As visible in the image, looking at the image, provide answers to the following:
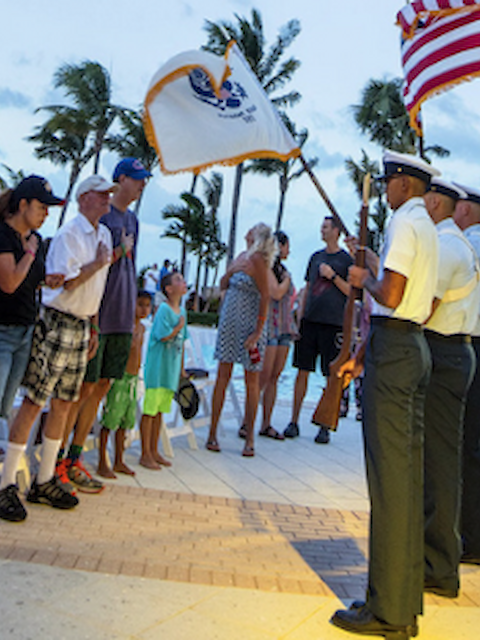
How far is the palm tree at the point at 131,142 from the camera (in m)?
39.2

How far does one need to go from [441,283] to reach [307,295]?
13.2ft

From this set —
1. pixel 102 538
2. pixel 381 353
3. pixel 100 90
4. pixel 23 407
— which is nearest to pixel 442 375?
pixel 381 353

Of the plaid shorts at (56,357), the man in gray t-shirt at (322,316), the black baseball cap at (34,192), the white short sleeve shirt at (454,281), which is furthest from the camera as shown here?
the man in gray t-shirt at (322,316)

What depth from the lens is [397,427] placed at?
272 centimetres

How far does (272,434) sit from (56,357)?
3.39m

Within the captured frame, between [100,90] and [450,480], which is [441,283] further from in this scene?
[100,90]

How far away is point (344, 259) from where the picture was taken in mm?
7176

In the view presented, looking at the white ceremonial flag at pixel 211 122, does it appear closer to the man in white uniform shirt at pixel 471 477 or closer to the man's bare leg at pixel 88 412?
the man's bare leg at pixel 88 412

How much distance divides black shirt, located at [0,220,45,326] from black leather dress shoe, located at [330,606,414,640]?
7.68 feet

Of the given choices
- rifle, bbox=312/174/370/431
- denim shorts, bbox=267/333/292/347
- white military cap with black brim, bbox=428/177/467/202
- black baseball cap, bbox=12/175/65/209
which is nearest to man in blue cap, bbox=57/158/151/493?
black baseball cap, bbox=12/175/65/209

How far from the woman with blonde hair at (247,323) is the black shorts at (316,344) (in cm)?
102

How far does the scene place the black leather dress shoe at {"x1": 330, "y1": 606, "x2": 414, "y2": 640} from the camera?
268cm

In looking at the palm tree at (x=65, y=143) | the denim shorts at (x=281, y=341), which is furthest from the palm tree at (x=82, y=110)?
the denim shorts at (x=281, y=341)

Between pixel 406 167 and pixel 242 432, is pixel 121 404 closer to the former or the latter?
pixel 242 432
